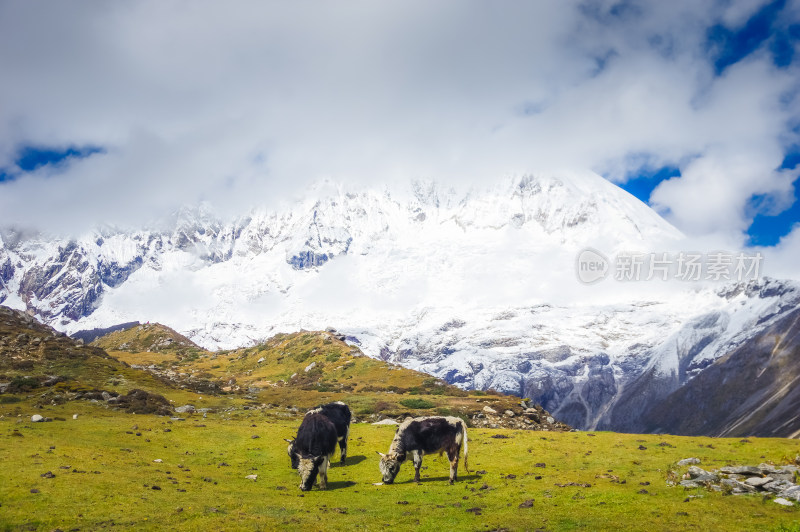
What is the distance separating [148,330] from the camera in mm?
136375

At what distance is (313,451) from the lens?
25.6 metres

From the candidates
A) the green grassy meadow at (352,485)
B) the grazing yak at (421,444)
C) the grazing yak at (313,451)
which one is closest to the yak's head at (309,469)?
the grazing yak at (313,451)

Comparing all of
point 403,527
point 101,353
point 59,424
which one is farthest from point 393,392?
point 403,527

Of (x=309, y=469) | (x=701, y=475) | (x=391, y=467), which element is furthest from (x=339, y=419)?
(x=701, y=475)

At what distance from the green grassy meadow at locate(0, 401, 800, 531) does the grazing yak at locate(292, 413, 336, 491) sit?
0.76 m

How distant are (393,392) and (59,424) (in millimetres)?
43915

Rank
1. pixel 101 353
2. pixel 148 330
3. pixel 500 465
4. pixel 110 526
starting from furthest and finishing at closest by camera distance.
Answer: pixel 148 330 < pixel 101 353 < pixel 500 465 < pixel 110 526

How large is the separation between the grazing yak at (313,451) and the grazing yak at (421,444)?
3.08 m

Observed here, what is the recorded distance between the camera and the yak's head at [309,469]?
82.5ft

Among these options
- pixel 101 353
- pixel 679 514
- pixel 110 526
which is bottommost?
pixel 110 526

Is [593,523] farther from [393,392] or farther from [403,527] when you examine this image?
[393,392]

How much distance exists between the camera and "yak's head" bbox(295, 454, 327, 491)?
25141mm

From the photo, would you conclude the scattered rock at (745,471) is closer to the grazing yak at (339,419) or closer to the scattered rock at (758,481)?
the scattered rock at (758,481)

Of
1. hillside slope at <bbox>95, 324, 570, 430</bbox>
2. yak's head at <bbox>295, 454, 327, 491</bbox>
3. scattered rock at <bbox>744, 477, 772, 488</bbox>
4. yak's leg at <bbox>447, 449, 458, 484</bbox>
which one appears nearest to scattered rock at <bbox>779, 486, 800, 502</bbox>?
scattered rock at <bbox>744, 477, 772, 488</bbox>
